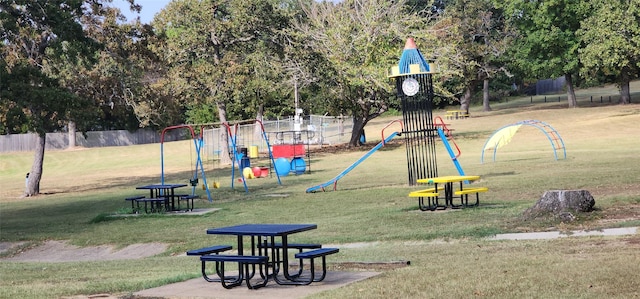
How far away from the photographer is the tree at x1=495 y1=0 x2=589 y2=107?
217 feet

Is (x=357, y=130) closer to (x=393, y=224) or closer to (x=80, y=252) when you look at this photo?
(x=80, y=252)

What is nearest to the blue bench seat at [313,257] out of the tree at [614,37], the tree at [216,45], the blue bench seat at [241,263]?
the blue bench seat at [241,263]

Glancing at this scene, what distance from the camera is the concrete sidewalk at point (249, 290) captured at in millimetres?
9453

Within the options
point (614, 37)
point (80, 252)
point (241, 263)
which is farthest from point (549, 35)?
point (241, 263)

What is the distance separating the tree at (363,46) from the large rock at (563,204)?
98.9 feet

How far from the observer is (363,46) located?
47.5 meters

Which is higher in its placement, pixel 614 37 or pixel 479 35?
pixel 479 35

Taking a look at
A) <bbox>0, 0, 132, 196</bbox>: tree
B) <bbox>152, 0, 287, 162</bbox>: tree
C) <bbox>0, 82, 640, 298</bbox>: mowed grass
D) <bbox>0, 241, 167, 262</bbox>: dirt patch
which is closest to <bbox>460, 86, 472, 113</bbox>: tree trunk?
<bbox>0, 82, 640, 298</bbox>: mowed grass

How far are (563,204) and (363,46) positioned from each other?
107 feet

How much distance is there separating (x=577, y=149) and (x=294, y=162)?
13.7 meters

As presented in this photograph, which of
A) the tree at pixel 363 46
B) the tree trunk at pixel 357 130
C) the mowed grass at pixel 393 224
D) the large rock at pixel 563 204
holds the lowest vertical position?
the mowed grass at pixel 393 224

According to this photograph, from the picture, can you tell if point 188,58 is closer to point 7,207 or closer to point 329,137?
point 329,137

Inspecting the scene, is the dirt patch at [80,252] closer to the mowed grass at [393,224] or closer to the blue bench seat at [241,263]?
the mowed grass at [393,224]

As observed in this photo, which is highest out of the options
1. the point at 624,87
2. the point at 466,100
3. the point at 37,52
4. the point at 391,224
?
the point at 37,52
